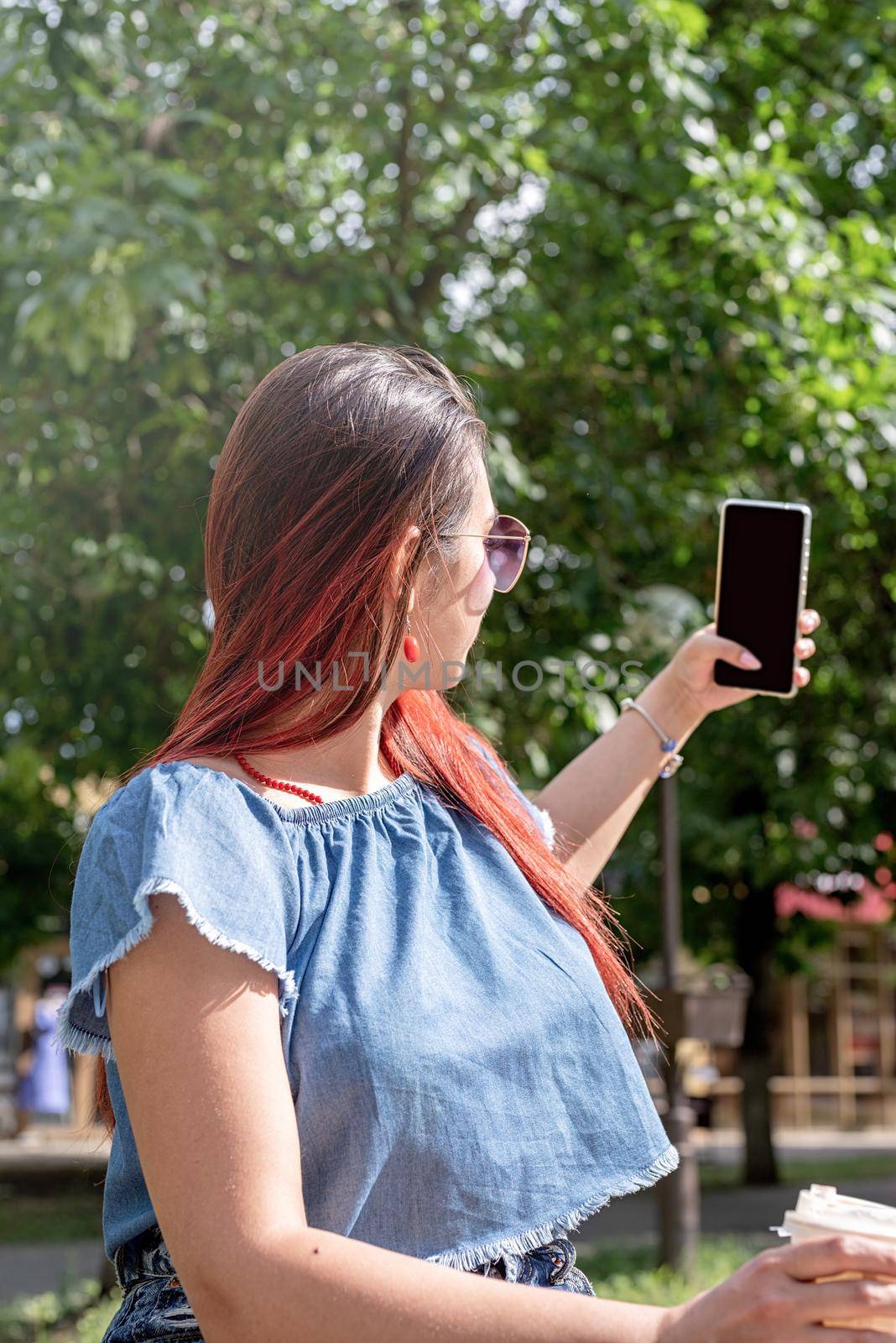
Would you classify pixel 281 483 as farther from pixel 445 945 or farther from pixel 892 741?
pixel 892 741

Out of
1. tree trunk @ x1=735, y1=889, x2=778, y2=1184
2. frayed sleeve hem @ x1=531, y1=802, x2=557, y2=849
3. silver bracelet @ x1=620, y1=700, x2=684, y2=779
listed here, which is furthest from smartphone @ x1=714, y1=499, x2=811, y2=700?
tree trunk @ x1=735, y1=889, x2=778, y2=1184

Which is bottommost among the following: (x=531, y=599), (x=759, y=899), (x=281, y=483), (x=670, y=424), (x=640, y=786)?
(x=759, y=899)

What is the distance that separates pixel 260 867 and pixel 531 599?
5.30 metres

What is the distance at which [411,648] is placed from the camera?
4.90ft

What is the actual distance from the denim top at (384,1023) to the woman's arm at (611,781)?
51 cm

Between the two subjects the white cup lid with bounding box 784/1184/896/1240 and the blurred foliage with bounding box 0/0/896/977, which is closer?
the white cup lid with bounding box 784/1184/896/1240

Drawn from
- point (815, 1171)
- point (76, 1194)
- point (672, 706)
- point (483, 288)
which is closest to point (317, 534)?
point (672, 706)

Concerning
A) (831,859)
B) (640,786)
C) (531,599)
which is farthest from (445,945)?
(831,859)

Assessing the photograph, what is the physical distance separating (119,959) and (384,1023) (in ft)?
0.81

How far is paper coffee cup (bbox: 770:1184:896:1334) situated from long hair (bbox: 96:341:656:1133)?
26.4 inches

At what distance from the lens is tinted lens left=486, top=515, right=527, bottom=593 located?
1603mm

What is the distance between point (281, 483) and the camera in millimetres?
1425

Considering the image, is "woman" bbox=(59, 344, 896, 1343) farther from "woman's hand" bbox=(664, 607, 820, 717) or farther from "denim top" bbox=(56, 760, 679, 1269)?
"woman's hand" bbox=(664, 607, 820, 717)

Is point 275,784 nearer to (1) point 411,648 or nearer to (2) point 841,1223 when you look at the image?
(1) point 411,648
